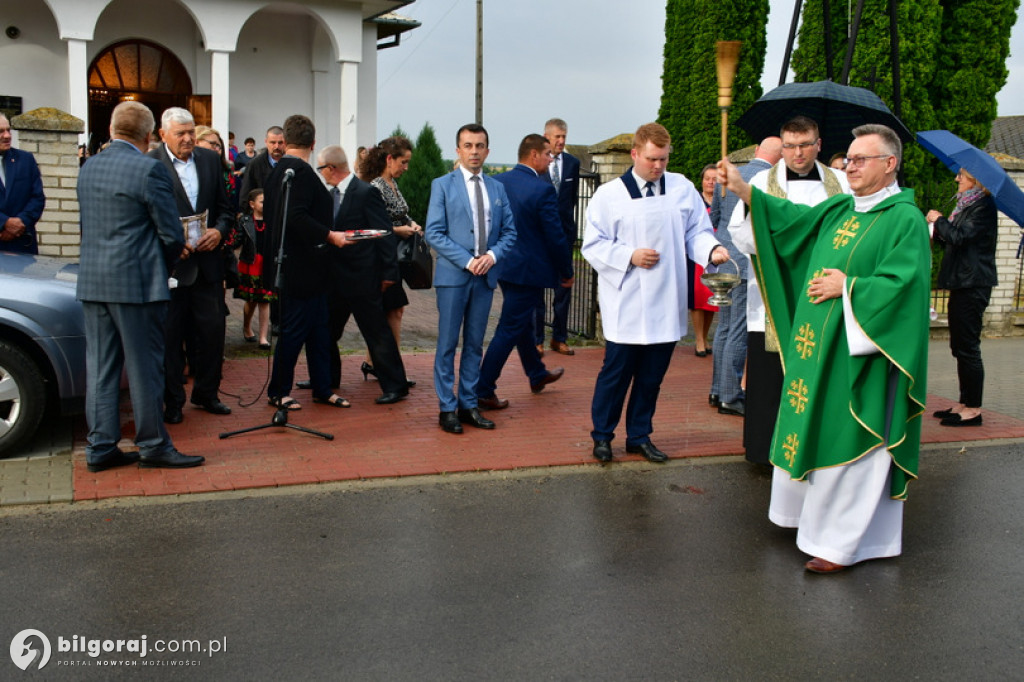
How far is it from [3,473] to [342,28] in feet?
49.2

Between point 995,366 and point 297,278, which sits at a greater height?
point 297,278

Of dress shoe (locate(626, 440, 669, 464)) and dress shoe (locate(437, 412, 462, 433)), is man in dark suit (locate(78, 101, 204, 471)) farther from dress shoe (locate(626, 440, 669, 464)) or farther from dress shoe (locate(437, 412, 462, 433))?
dress shoe (locate(626, 440, 669, 464))

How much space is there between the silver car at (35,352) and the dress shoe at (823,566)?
14.3ft

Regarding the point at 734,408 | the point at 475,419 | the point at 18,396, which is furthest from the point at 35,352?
the point at 734,408

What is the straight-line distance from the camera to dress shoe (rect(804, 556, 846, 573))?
16.2ft

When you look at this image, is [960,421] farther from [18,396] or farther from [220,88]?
[220,88]

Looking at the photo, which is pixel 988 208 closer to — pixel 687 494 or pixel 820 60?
pixel 687 494

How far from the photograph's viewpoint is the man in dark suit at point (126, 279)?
5.82 m

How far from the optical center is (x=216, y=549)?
16.5 ft

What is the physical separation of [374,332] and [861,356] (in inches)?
161

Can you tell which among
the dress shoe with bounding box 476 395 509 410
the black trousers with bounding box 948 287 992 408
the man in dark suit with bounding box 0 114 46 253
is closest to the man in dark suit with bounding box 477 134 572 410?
the dress shoe with bounding box 476 395 509 410

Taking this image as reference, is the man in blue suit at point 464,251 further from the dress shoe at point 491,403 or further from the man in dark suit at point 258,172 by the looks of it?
the man in dark suit at point 258,172

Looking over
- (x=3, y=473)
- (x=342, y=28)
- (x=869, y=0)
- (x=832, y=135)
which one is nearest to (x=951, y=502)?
(x=832, y=135)

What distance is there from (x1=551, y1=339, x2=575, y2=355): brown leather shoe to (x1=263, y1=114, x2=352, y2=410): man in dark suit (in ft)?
11.3
